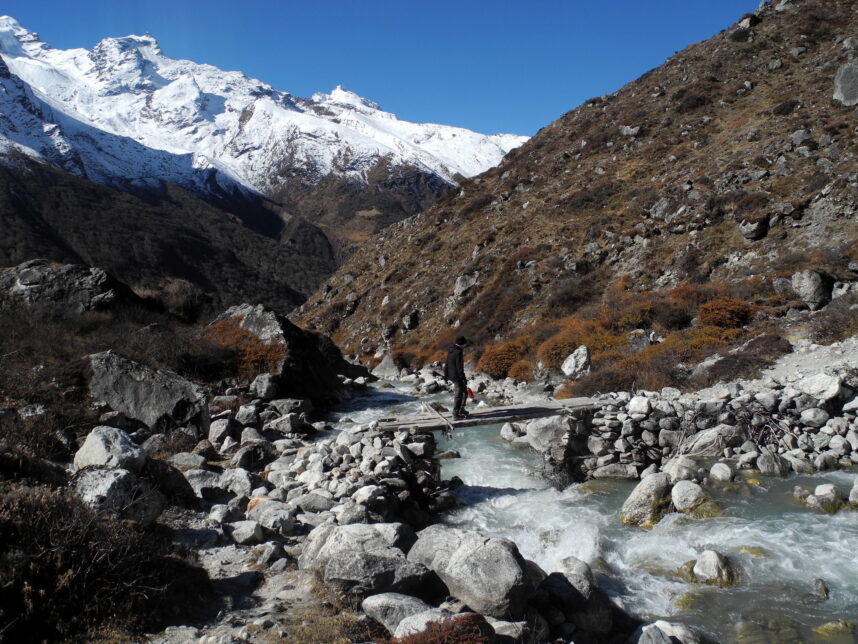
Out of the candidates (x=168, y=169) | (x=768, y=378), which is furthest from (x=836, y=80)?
(x=168, y=169)

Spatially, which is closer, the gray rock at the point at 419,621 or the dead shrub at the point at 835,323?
the gray rock at the point at 419,621

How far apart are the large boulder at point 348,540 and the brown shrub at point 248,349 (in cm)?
1382

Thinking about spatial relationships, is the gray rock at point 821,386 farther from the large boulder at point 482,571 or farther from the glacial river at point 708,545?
the large boulder at point 482,571

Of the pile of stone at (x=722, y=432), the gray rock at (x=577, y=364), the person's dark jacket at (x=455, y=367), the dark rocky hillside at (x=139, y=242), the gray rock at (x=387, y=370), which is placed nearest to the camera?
the pile of stone at (x=722, y=432)

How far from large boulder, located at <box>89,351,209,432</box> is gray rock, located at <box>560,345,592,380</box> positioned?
13.3m

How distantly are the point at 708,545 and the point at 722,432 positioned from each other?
422cm

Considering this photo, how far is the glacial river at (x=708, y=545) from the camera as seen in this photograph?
6332 mm

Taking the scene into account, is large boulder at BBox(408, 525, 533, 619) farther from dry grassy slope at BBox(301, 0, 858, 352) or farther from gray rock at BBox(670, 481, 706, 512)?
dry grassy slope at BBox(301, 0, 858, 352)

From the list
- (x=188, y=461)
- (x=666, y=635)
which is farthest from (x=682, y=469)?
(x=188, y=461)

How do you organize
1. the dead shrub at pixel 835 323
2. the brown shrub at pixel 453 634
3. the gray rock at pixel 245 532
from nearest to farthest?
1. the brown shrub at pixel 453 634
2. the gray rock at pixel 245 532
3. the dead shrub at pixel 835 323

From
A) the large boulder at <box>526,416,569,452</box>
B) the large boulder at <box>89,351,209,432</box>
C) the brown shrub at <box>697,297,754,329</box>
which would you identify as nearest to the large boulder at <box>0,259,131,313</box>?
the large boulder at <box>89,351,209,432</box>

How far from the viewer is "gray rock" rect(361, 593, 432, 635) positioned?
17.2 feet

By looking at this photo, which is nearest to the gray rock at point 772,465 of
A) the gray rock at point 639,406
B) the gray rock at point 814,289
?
the gray rock at point 639,406

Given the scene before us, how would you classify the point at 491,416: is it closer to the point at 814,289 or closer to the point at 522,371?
the point at 522,371
